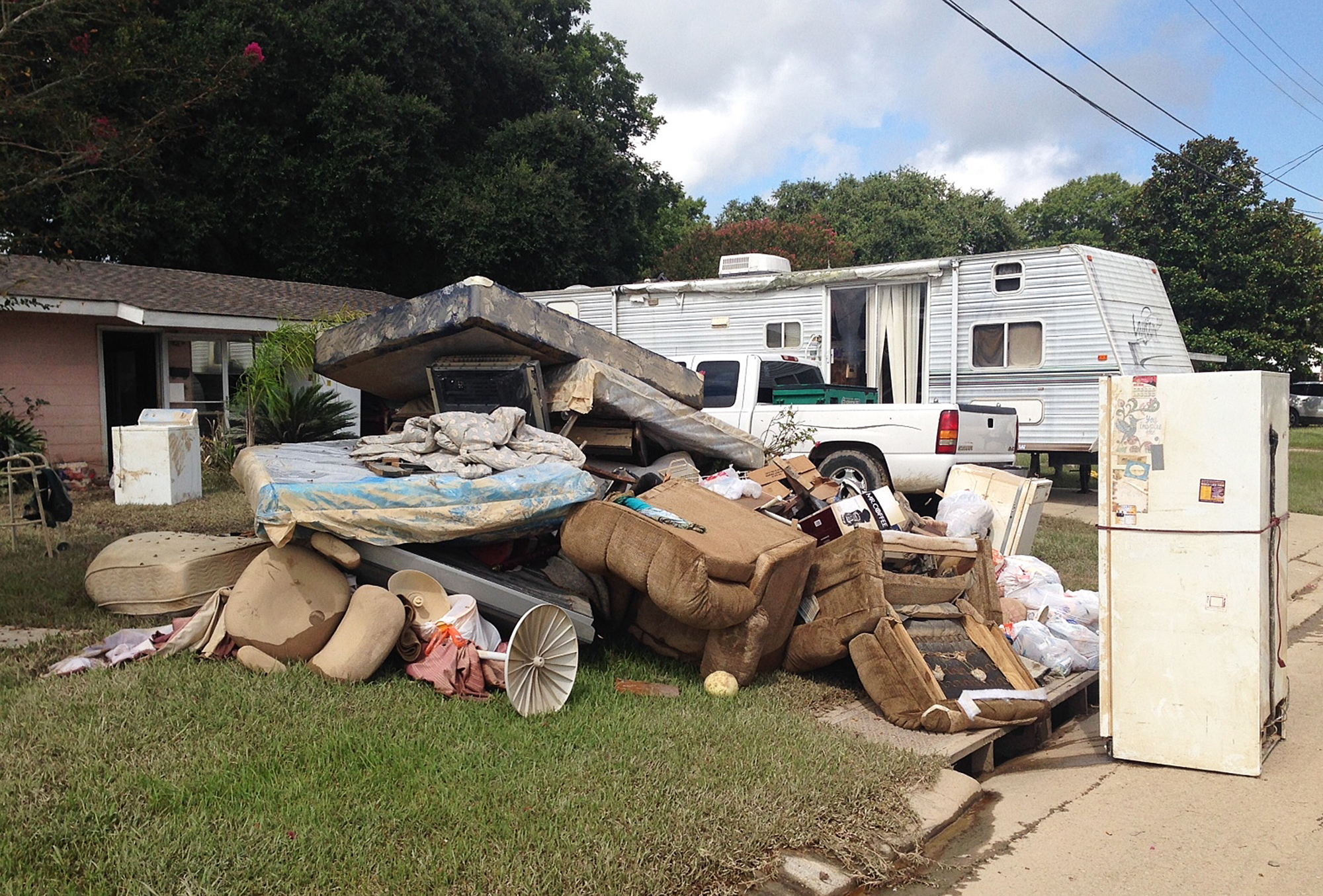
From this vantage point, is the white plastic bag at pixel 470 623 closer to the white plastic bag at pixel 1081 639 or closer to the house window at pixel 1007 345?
the white plastic bag at pixel 1081 639

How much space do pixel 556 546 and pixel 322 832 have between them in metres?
2.99

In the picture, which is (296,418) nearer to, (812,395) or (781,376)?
(781,376)

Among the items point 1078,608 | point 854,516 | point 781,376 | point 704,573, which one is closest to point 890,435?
point 781,376

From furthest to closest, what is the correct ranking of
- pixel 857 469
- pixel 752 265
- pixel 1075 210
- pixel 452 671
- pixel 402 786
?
pixel 1075 210 < pixel 752 265 < pixel 857 469 < pixel 452 671 < pixel 402 786

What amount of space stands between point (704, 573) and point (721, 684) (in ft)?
2.48

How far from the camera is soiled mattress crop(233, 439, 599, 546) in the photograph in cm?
500

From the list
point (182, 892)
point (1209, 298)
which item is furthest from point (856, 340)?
point (1209, 298)

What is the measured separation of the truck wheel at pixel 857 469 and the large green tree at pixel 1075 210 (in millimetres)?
56632

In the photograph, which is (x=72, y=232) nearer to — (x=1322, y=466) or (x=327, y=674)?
(x=327, y=674)

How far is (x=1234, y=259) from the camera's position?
2731 centimetres

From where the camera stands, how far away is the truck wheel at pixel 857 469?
1087cm

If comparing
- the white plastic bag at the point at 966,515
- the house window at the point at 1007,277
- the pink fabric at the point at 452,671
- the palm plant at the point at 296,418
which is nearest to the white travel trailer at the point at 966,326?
the house window at the point at 1007,277

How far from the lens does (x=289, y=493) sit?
16.3 feet

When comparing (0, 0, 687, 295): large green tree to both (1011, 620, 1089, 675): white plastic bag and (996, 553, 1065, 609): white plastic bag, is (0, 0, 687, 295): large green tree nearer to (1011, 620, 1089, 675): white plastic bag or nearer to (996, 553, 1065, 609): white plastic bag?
(996, 553, 1065, 609): white plastic bag
